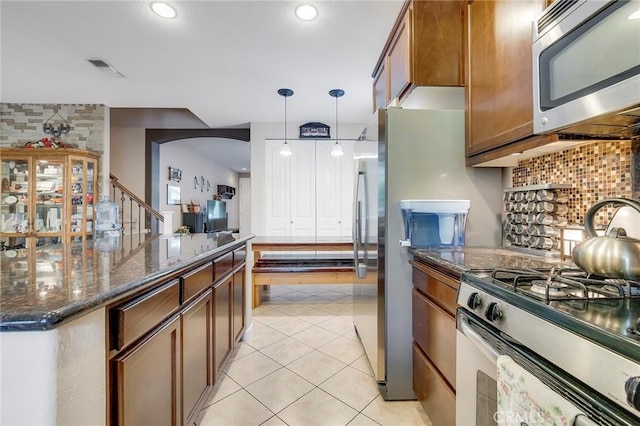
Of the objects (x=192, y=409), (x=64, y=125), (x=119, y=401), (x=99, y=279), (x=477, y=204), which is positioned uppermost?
(x=64, y=125)

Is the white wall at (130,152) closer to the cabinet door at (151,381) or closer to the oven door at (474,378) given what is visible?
the cabinet door at (151,381)

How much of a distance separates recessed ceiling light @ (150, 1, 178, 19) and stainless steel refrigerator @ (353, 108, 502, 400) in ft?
5.52

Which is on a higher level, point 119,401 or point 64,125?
point 64,125

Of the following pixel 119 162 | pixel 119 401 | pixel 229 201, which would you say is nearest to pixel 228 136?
pixel 119 162

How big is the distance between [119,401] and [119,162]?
5597mm

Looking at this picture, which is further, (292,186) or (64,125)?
(292,186)

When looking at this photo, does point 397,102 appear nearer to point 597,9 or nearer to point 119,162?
point 597,9

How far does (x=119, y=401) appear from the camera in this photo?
2.73 ft

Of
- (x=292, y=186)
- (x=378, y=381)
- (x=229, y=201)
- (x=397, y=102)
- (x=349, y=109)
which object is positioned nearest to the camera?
(x=378, y=381)

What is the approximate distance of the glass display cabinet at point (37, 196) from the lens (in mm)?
3959

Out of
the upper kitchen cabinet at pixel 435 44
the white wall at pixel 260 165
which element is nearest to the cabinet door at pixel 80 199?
the white wall at pixel 260 165

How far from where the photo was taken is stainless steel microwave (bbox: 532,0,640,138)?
824mm

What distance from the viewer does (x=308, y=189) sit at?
4820 millimetres

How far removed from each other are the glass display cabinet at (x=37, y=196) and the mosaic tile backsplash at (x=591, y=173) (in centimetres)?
516
